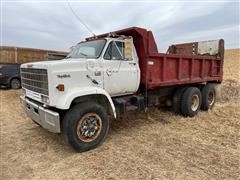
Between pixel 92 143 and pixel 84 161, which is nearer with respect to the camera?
pixel 84 161

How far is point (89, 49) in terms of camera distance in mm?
5359

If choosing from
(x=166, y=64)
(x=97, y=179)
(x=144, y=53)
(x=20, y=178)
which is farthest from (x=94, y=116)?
(x=166, y=64)

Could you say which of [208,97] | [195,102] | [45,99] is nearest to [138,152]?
[45,99]

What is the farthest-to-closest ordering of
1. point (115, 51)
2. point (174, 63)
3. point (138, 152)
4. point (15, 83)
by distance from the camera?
point (15, 83)
point (174, 63)
point (115, 51)
point (138, 152)

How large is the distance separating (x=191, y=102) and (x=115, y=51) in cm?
324

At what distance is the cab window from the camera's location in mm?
5062

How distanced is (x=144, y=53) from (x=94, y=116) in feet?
6.91

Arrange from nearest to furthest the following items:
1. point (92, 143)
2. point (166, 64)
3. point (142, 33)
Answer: point (92, 143), point (142, 33), point (166, 64)

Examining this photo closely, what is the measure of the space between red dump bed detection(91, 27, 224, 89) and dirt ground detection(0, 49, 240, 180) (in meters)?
1.28

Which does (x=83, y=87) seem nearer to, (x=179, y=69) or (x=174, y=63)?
(x=174, y=63)

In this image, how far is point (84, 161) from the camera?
4.10 metres

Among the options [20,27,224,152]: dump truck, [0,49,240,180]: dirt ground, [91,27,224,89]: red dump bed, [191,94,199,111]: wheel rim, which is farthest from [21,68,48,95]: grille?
[191,94,199,111]: wheel rim

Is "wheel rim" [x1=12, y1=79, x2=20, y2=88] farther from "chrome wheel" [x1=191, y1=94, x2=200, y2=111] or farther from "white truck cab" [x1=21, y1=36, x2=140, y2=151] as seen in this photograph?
"chrome wheel" [x1=191, y1=94, x2=200, y2=111]

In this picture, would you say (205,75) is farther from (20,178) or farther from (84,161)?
(20,178)
